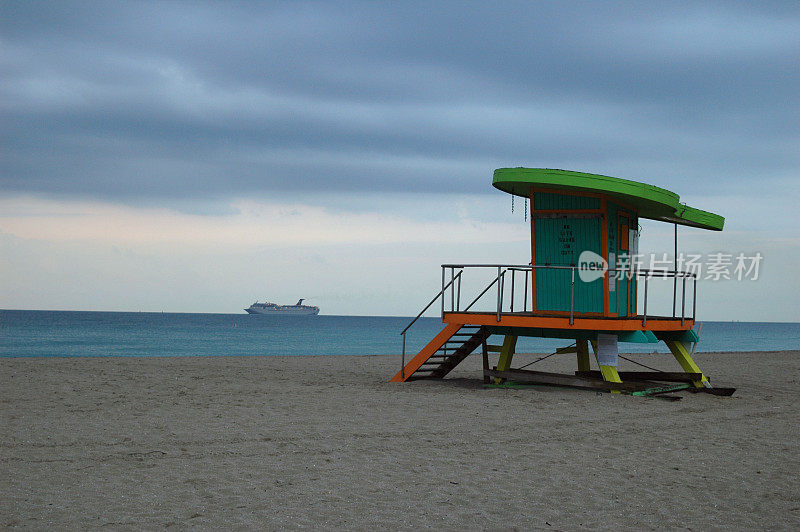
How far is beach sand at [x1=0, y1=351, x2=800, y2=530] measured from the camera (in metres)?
7.56

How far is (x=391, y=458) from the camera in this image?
10125 millimetres

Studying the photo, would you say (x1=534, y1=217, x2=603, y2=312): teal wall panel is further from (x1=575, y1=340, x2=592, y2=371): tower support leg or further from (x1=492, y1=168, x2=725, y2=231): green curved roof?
(x1=575, y1=340, x2=592, y2=371): tower support leg

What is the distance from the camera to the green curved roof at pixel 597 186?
16.8 m

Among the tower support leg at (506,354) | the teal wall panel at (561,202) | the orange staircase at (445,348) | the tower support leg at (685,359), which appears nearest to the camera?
the teal wall panel at (561,202)

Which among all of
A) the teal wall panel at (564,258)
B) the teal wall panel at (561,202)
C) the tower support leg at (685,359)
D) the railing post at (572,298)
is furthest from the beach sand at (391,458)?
the teal wall panel at (561,202)

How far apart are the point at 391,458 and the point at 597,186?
29.5ft

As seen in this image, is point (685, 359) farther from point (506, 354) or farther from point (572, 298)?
point (572, 298)

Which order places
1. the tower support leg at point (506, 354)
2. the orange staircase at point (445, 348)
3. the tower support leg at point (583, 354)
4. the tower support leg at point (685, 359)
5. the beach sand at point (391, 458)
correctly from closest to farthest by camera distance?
the beach sand at point (391, 458), the tower support leg at point (685, 359), the orange staircase at point (445, 348), the tower support leg at point (506, 354), the tower support leg at point (583, 354)

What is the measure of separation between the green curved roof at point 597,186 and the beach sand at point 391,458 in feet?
14.7

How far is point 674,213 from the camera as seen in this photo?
744 inches

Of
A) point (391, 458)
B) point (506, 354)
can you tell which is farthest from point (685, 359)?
point (391, 458)

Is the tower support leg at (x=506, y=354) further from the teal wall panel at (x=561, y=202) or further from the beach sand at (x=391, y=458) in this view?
the teal wall panel at (x=561, y=202)

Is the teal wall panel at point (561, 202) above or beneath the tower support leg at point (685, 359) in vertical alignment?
above

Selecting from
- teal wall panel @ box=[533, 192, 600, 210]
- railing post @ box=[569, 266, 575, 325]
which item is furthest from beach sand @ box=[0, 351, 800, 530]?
teal wall panel @ box=[533, 192, 600, 210]
